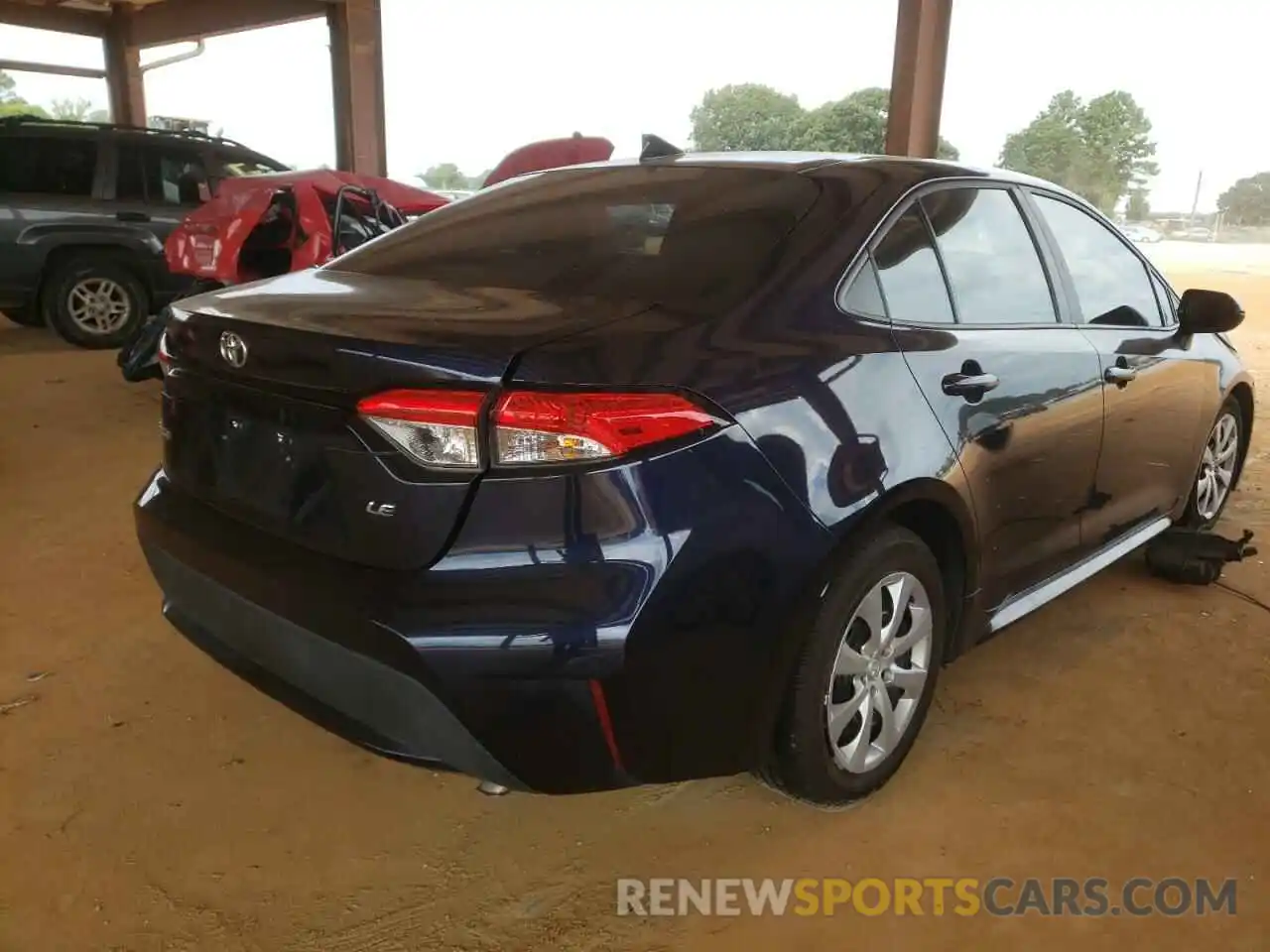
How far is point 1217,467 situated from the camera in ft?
12.7

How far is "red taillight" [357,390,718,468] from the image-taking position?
1.56 metres

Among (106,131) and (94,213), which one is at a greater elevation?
(106,131)

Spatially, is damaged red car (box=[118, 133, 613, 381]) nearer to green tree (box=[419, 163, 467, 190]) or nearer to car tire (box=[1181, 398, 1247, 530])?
car tire (box=[1181, 398, 1247, 530])

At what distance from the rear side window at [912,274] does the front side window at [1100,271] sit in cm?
71

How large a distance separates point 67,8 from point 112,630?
14.7 meters

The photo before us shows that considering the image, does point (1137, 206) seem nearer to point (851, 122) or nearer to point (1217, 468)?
point (851, 122)

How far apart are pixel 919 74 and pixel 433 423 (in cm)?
617

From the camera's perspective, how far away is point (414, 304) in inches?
73.4

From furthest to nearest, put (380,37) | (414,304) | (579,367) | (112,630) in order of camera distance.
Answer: (380,37) < (112,630) < (414,304) < (579,367)

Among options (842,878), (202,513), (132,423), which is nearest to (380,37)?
(132,423)

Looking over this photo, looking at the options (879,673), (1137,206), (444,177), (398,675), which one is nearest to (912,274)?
(879,673)

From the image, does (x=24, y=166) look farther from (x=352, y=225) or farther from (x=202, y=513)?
(x=202, y=513)

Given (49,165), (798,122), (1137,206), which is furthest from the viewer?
(1137,206)

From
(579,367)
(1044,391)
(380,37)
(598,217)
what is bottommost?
(1044,391)
